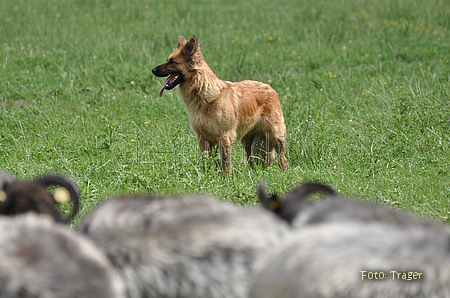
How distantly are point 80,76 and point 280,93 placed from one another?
12.8 ft

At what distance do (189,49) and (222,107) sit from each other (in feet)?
3.24

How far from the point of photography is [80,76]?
41.4ft

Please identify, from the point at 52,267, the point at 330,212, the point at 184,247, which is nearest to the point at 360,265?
the point at 330,212

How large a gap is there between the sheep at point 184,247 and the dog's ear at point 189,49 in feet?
18.6

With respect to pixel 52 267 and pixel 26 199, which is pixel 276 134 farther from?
pixel 52 267

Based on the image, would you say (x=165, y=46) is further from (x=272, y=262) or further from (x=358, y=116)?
(x=272, y=262)

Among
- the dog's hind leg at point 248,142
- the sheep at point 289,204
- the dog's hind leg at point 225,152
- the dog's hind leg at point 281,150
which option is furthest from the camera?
the dog's hind leg at point 248,142

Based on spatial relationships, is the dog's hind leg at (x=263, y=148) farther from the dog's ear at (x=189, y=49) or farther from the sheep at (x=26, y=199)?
the sheep at (x=26, y=199)

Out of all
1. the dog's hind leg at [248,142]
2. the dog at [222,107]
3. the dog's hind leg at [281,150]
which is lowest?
the dog's hind leg at [248,142]

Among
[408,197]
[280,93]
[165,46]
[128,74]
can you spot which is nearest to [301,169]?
[408,197]

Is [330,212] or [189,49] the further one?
[189,49]

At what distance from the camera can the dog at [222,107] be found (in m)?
9.21

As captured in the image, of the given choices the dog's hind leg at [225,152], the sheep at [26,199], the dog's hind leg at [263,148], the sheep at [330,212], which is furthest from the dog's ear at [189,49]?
the sheep at [330,212]

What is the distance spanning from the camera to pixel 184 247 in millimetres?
3717
